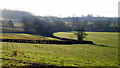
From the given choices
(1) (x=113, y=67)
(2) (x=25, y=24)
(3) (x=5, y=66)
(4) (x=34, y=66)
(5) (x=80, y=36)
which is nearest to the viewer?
(3) (x=5, y=66)

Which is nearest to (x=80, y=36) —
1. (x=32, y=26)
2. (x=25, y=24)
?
(x=32, y=26)

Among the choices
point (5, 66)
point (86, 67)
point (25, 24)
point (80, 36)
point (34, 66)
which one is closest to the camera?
point (5, 66)

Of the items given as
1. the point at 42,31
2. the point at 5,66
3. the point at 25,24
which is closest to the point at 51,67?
the point at 5,66

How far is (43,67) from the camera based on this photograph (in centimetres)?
2281

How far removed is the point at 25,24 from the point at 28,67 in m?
140

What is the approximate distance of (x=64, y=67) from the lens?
943 inches

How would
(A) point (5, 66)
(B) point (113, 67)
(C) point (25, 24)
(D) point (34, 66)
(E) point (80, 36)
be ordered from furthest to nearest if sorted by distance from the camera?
(C) point (25, 24)
(E) point (80, 36)
(B) point (113, 67)
(D) point (34, 66)
(A) point (5, 66)

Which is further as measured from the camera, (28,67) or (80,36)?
(80,36)

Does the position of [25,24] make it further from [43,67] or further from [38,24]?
[43,67]

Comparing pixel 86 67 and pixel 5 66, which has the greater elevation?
pixel 5 66

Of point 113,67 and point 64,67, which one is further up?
point 64,67

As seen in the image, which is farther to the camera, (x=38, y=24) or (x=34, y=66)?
(x=38, y=24)

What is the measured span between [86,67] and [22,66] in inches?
437

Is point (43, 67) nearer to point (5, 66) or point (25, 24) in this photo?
point (5, 66)
